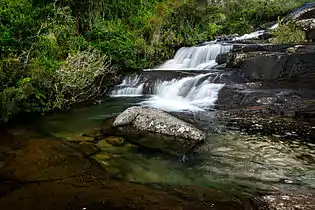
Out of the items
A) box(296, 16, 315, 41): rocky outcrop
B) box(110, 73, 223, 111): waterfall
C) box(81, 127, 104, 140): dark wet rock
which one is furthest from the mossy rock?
box(296, 16, 315, 41): rocky outcrop

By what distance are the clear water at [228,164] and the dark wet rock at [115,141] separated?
Result: 0.66 ft

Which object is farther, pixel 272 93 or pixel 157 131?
pixel 272 93

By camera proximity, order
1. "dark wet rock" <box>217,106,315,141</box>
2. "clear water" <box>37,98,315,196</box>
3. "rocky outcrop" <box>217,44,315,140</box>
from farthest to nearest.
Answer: "rocky outcrop" <box>217,44,315,140</box> < "dark wet rock" <box>217,106,315,141</box> < "clear water" <box>37,98,315,196</box>

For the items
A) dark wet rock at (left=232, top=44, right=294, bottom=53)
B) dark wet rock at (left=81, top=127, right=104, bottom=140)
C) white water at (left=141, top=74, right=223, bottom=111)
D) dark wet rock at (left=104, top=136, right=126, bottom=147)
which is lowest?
dark wet rock at (left=104, top=136, right=126, bottom=147)

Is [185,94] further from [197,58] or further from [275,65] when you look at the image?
[197,58]

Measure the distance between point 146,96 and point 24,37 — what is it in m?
5.05

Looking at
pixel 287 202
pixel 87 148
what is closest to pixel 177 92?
pixel 87 148

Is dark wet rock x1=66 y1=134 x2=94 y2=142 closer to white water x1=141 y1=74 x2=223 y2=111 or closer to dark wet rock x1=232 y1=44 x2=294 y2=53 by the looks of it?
white water x1=141 y1=74 x2=223 y2=111

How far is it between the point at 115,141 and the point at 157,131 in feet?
3.47

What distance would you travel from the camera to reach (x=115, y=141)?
7188 mm

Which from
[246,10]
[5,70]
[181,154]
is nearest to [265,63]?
[181,154]

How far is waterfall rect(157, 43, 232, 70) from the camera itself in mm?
16203

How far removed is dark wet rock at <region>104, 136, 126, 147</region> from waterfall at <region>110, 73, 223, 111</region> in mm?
3398

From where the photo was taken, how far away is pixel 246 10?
Result: 93.7 feet
